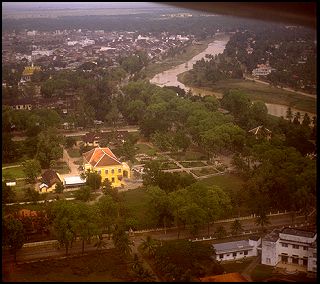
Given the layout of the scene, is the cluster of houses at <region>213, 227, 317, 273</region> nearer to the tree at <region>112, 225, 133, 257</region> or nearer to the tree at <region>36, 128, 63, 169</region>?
the tree at <region>112, 225, 133, 257</region>

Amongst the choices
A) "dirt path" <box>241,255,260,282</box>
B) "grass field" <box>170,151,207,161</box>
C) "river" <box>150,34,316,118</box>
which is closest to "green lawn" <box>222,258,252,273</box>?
"dirt path" <box>241,255,260,282</box>

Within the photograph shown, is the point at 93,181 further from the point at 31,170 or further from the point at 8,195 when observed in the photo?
the point at 8,195

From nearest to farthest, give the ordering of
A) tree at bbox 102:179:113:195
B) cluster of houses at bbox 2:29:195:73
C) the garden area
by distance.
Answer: tree at bbox 102:179:113:195 < the garden area < cluster of houses at bbox 2:29:195:73

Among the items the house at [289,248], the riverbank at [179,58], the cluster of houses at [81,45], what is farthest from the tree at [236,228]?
the riverbank at [179,58]

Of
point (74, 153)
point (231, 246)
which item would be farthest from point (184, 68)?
point (231, 246)

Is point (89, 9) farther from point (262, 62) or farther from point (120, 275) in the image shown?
point (120, 275)

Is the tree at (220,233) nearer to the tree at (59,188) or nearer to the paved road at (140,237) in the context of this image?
the paved road at (140,237)

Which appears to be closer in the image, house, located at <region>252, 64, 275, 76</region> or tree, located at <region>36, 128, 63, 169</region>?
tree, located at <region>36, 128, 63, 169</region>
